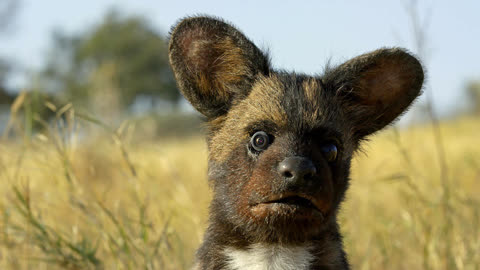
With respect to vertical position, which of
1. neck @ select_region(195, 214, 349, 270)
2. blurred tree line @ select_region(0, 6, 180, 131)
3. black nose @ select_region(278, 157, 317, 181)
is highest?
blurred tree line @ select_region(0, 6, 180, 131)

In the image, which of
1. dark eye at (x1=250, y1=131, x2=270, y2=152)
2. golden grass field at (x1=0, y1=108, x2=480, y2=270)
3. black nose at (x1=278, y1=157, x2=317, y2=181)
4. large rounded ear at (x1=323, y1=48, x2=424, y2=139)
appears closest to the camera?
black nose at (x1=278, y1=157, x2=317, y2=181)

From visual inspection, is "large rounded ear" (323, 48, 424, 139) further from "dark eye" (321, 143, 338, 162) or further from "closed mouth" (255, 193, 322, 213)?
"closed mouth" (255, 193, 322, 213)

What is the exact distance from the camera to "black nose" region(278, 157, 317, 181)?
3.28 m

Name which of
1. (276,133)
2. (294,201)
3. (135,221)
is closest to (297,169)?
(294,201)

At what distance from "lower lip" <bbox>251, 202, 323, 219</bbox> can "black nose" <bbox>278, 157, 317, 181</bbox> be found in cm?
18

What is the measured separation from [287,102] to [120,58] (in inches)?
1408

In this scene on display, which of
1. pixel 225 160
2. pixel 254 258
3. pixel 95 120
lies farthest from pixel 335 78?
pixel 95 120

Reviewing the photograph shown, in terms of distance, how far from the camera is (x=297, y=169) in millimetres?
3281

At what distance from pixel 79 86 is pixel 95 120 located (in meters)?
32.5

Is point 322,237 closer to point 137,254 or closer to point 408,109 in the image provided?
point 408,109

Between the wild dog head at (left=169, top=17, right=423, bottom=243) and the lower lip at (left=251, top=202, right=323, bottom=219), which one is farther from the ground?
the wild dog head at (left=169, top=17, right=423, bottom=243)

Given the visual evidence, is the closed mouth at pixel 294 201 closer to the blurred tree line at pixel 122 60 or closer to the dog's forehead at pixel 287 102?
the dog's forehead at pixel 287 102

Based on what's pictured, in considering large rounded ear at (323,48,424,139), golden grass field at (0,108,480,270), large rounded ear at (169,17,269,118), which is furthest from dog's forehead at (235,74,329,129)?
golden grass field at (0,108,480,270)

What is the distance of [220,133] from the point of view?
3988mm
